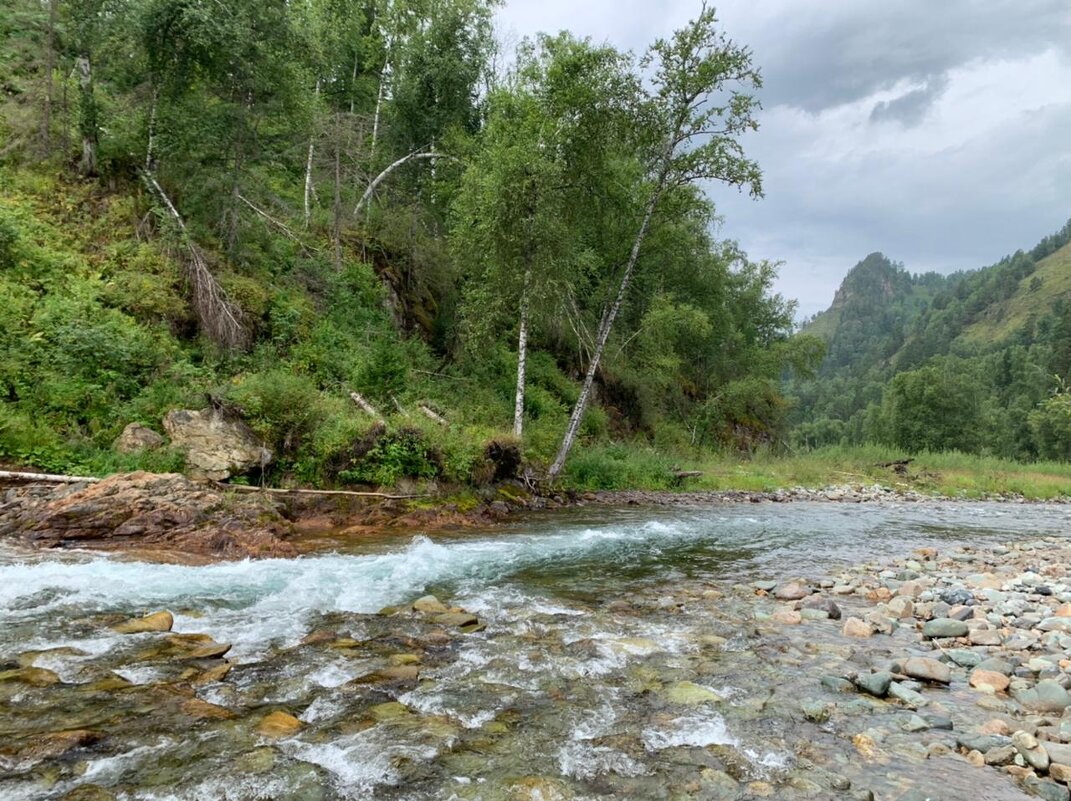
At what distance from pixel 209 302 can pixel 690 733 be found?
15770 millimetres

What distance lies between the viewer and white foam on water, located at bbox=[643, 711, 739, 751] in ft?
14.8

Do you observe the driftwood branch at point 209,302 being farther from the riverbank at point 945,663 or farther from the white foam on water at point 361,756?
the riverbank at point 945,663

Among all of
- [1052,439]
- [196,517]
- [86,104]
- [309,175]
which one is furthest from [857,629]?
[1052,439]

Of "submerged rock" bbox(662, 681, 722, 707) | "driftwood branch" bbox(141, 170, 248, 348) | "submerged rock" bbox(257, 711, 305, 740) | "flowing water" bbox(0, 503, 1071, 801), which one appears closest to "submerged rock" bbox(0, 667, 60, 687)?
"flowing water" bbox(0, 503, 1071, 801)

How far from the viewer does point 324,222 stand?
24.5 metres

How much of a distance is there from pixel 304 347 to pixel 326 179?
1259cm

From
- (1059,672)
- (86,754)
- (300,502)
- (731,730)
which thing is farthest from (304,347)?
(1059,672)

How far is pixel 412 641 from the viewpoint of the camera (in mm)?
6395

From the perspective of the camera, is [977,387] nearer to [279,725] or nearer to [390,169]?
[390,169]

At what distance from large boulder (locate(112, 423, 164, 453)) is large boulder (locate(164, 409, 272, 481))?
304mm

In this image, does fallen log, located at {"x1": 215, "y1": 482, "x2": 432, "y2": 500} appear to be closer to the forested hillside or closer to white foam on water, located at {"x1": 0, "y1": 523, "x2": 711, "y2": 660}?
white foam on water, located at {"x1": 0, "y1": 523, "x2": 711, "y2": 660}

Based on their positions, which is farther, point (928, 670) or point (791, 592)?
point (791, 592)

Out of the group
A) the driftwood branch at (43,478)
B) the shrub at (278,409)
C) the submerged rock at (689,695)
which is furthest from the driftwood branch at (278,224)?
the submerged rock at (689,695)

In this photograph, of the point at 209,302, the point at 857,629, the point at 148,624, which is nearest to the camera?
the point at 148,624
